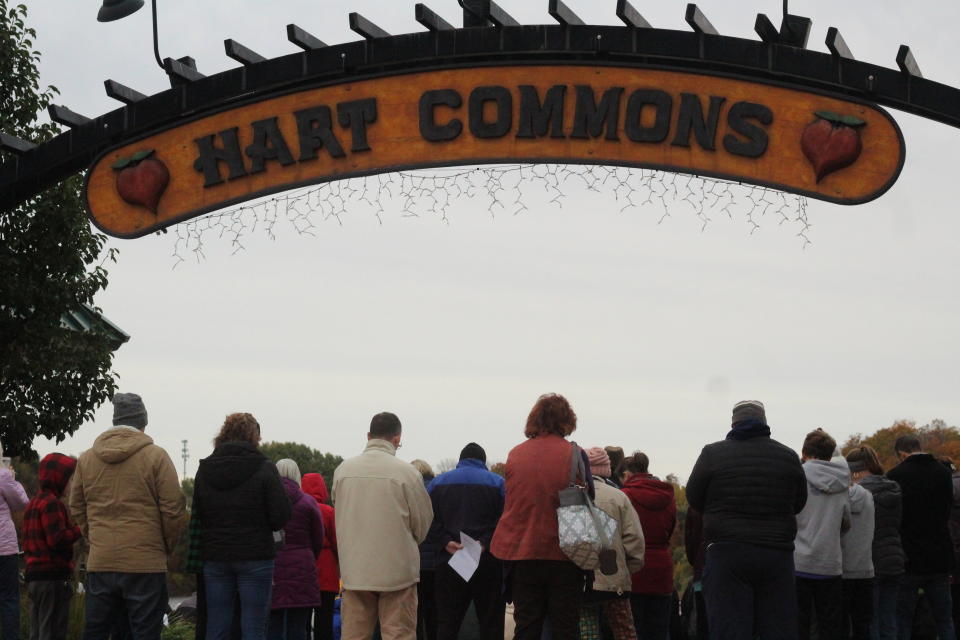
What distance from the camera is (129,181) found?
920 centimetres

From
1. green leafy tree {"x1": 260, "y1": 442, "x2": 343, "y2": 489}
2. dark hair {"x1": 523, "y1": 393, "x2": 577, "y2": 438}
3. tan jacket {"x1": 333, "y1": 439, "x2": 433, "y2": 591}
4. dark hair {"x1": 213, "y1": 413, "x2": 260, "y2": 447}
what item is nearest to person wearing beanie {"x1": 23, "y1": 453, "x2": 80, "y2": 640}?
dark hair {"x1": 213, "y1": 413, "x2": 260, "y2": 447}

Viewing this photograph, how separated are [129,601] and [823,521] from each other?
14.9 ft

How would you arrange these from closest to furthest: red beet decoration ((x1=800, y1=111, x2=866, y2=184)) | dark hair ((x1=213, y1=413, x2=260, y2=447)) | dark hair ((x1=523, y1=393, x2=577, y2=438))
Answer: red beet decoration ((x1=800, y1=111, x2=866, y2=184)), dark hair ((x1=523, y1=393, x2=577, y2=438)), dark hair ((x1=213, y1=413, x2=260, y2=447))

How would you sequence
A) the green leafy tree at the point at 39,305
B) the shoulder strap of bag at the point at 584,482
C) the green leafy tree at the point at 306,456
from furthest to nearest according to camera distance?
1. the green leafy tree at the point at 306,456
2. the green leafy tree at the point at 39,305
3. the shoulder strap of bag at the point at 584,482

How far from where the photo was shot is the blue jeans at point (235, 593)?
28.3ft

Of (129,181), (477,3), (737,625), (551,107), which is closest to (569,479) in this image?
(737,625)

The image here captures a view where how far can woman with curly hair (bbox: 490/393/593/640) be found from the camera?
8.10 metres

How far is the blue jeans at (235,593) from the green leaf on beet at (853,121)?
434cm

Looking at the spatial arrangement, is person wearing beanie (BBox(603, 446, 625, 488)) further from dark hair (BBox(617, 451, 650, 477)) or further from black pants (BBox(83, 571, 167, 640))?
black pants (BBox(83, 571, 167, 640))

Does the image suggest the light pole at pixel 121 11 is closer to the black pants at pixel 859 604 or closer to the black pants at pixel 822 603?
the black pants at pixel 822 603

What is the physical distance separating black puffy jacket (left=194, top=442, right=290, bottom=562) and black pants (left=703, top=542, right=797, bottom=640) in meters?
2.64

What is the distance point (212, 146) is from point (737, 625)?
14.5ft

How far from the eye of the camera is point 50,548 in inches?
381

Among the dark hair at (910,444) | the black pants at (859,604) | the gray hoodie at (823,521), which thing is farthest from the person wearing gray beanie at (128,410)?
the dark hair at (910,444)
